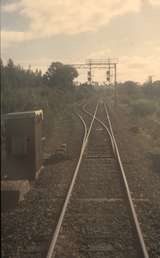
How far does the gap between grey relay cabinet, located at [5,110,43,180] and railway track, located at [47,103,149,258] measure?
4.10 feet

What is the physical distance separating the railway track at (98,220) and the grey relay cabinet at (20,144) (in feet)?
4.10

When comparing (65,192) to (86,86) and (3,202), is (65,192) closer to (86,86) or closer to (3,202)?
(3,202)

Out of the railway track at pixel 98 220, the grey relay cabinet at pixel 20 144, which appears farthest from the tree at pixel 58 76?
the grey relay cabinet at pixel 20 144

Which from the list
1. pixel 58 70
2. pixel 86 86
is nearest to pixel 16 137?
pixel 58 70

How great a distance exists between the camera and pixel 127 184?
1241 centimetres

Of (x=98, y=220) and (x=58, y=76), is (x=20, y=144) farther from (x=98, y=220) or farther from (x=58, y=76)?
(x=58, y=76)

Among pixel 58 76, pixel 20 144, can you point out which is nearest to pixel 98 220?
pixel 20 144

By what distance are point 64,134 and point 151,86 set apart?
10851 centimetres

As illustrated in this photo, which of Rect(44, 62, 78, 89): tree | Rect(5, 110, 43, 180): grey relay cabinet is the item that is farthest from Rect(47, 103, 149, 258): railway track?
Rect(44, 62, 78, 89): tree

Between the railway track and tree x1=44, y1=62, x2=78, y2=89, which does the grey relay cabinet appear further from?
tree x1=44, y1=62, x2=78, y2=89

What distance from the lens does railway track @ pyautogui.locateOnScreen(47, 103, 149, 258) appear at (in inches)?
290

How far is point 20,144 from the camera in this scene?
1249cm

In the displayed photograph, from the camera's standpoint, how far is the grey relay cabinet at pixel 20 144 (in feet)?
40.4

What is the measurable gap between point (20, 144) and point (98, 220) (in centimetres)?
401
